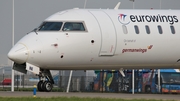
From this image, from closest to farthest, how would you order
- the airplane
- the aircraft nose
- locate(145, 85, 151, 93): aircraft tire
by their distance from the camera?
the aircraft nose, the airplane, locate(145, 85, 151, 93): aircraft tire

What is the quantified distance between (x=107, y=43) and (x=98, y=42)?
1.79 feet

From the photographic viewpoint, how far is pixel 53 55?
34.9 meters

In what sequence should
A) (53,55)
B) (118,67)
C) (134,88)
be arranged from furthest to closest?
(134,88), (118,67), (53,55)

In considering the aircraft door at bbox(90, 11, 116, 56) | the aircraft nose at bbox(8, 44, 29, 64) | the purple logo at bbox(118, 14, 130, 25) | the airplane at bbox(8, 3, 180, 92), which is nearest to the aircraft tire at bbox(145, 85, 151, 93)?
the airplane at bbox(8, 3, 180, 92)

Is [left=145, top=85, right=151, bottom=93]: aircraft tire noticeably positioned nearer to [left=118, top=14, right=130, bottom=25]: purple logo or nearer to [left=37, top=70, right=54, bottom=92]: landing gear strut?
[left=118, top=14, right=130, bottom=25]: purple logo

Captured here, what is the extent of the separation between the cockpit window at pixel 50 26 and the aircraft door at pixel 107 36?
86.5 inches

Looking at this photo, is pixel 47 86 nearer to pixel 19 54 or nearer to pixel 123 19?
pixel 19 54

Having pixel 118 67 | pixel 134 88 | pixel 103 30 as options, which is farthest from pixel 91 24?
pixel 134 88

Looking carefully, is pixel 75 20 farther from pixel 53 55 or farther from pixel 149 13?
pixel 149 13

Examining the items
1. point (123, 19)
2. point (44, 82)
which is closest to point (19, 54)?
point (44, 82)

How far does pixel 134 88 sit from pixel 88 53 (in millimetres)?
15735

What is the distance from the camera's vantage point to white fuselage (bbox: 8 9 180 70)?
34844mm

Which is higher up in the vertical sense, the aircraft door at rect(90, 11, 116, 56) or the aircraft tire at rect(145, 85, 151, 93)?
the aircraft door at rect(90, 11, 116, 56)

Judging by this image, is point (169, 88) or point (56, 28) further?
point (169, 88)
